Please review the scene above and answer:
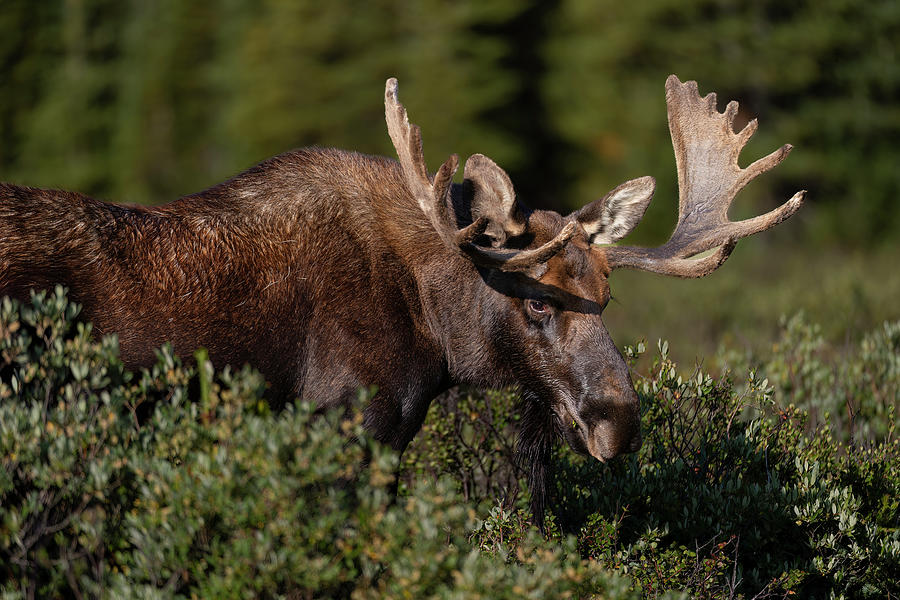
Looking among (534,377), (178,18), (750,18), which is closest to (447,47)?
(750,18)

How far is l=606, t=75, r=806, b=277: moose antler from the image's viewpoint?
5.75m

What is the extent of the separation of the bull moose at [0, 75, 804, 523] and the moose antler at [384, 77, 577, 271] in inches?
0.4

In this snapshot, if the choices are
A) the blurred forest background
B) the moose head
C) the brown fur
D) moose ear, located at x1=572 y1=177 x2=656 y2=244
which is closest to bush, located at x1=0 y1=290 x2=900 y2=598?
the brown fur

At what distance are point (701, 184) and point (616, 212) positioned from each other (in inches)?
31.9

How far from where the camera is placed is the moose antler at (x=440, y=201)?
5.07 metres

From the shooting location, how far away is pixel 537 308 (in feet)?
17.9

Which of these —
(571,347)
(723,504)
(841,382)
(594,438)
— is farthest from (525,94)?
(594,438)

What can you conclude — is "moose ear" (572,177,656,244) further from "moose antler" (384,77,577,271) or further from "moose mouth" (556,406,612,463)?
"moose mouth" (556,406,612,463)

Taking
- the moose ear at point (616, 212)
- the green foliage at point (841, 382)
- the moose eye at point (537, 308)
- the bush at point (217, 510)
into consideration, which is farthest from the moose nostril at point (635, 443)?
the green foliage at point (841, 382)

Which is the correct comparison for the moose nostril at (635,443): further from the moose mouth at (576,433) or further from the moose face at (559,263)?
the moose mouth at (576,433)

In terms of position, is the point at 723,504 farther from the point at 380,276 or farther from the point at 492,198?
the point at 380,276

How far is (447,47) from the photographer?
1261 inches

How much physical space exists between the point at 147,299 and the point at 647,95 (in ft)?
94.3

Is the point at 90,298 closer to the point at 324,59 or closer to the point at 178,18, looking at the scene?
the point at 324,59
